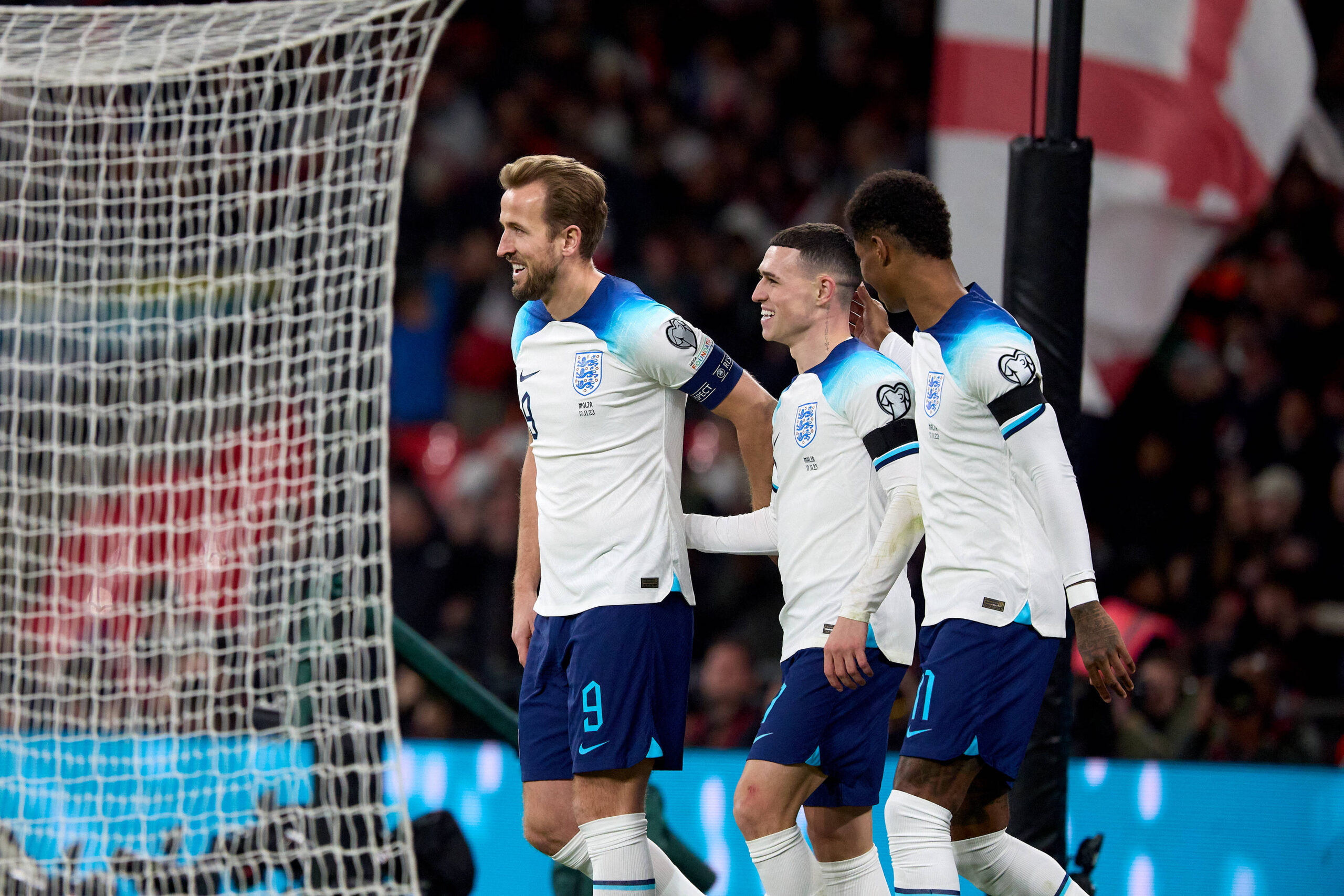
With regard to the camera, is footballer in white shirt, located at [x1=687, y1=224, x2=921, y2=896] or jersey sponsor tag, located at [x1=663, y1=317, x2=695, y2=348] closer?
footballer in white shirt, located at [x1=687, y1=224, x2=921, y2=896]

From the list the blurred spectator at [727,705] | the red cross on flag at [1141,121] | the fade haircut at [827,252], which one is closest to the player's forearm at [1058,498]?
the fade haircut at [827,252]

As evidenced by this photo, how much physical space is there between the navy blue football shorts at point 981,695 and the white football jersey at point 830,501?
244mm

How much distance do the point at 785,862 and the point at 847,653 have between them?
1.94ft

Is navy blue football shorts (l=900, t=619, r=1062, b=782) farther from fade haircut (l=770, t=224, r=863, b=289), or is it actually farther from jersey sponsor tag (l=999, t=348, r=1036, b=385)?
fade haircut (l=770, t=224, r=863, b=289)

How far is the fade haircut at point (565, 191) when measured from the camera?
12.5 feet

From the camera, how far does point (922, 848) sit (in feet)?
11.3

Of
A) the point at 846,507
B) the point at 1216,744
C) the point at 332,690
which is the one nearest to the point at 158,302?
the point at 332,690

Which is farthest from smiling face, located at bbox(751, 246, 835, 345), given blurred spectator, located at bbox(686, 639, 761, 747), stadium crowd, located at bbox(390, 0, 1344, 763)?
blurred spectator, located at bbox(686, 639, 761, 747)

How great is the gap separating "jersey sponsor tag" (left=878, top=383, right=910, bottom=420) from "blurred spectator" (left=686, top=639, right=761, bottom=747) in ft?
9.43

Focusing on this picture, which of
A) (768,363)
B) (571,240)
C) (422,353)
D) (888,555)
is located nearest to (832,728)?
(888,555)

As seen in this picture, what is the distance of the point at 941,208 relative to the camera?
3656mm

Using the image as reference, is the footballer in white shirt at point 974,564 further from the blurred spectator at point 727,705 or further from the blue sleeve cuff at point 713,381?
the blurred spectator at point 727,705

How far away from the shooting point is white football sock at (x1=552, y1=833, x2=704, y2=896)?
148 inches

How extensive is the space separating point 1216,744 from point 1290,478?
2747 mm
